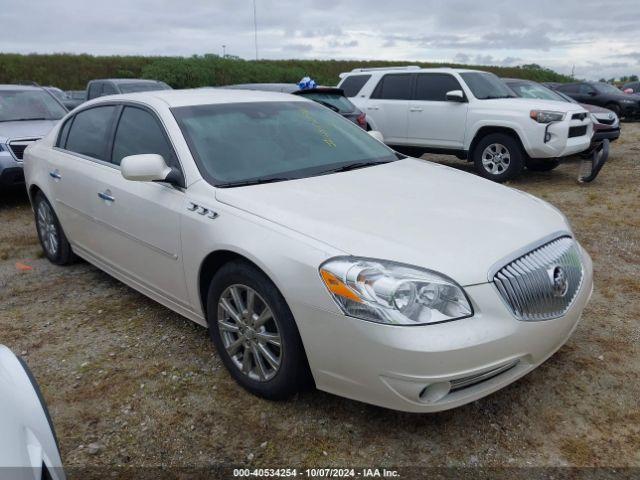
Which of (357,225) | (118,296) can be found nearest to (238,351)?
(357,225)

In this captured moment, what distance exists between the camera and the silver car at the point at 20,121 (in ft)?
23.1

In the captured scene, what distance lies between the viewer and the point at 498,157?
8547mm

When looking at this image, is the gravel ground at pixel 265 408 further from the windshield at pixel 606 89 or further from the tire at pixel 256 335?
the windshield at pixel 606 89

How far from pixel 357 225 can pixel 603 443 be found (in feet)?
4.92

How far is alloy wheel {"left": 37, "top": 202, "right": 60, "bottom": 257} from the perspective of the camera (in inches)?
192

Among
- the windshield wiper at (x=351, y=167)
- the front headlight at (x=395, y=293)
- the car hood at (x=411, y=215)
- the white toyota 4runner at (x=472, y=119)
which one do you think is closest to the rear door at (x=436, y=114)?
the white toyota 4runner at (x=472, y=119)

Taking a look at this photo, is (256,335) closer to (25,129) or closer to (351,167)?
(351,167)

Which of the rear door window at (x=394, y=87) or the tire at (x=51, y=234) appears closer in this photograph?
the tire at (x=51, y=234)

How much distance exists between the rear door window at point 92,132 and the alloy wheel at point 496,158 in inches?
240

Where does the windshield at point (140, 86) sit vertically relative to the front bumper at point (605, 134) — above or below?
above

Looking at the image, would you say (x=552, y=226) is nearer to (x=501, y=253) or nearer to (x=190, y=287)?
(x=501, y=253)

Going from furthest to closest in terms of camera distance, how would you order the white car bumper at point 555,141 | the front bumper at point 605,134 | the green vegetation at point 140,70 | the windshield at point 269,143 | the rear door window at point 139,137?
the green vegetation at point 140,70 < the front bumper at point 605,134 < the white car bumper at point 555,141 < the rear door window at point 139,137 < the windshield at point 269,143

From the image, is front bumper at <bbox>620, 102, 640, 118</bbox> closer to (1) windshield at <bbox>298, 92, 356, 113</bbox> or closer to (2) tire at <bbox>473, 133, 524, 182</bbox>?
(2) tire at <bbox>473, 133, 524, 182</bbox>

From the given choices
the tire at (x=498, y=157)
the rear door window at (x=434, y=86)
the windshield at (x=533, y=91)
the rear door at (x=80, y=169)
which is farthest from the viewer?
the windshield at (x=533, y=91)
